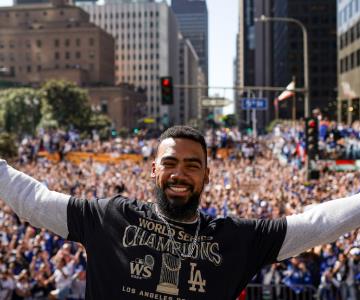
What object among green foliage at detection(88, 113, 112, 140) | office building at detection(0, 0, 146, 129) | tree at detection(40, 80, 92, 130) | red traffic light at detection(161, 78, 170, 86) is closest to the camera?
red traffic light at detection(161, 78, 170, 86)

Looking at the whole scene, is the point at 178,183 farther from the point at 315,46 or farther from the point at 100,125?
the point at 315,46

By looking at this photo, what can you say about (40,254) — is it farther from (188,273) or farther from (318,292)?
(188,273)

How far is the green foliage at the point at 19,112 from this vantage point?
241ft

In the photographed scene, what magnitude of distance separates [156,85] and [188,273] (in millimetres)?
155659

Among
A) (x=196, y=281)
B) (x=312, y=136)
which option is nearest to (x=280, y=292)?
(x=196, y=281)

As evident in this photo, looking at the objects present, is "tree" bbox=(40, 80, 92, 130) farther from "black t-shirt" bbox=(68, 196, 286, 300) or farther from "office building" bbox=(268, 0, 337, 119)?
"black t-shirt" bbox=(68, 196, 286, 300)

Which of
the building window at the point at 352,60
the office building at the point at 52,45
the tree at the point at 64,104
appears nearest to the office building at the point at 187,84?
the office building at the point at 52,45

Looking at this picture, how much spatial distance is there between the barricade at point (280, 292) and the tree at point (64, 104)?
231 ft

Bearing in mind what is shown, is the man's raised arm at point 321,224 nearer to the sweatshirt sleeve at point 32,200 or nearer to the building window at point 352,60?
the sweatshirt sleeve at point 32,200

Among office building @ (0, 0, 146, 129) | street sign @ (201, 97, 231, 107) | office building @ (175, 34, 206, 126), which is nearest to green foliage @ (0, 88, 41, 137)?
office building @ (0, 0, 146, 129)

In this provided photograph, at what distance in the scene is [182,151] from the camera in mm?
2525

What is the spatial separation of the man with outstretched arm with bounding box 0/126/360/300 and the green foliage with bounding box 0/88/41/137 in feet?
241

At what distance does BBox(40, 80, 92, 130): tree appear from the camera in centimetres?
8006

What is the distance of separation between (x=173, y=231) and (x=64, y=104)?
8029 centimetres
